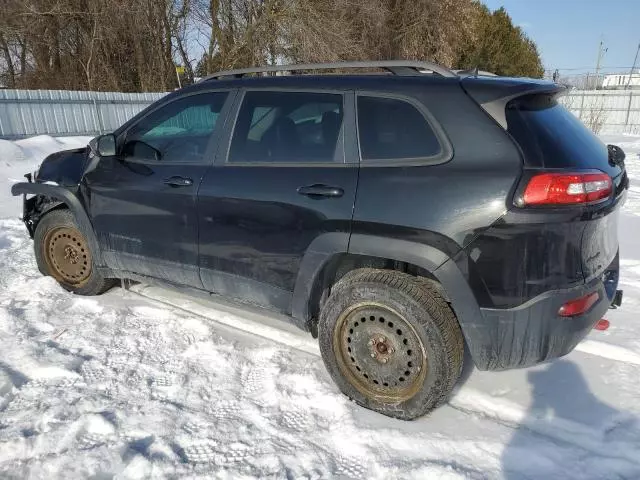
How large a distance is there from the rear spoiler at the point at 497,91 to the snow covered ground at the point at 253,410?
157 centimetres

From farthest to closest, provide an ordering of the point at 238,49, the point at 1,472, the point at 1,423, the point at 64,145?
the point at 238,49
the point at 64,145
the point at 1,423
the point at 1,472

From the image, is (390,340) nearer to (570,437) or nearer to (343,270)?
(343,270)

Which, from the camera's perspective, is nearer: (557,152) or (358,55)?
(557,152)

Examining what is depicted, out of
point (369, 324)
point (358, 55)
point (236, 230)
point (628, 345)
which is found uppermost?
point (358, 55)

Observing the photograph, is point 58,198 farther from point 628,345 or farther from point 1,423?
point 628,345

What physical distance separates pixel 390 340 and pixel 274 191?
3.50ft

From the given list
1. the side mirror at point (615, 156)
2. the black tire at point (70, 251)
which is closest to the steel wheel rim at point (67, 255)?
the black tire at point (70, 251)

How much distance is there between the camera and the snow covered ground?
7.47 ft

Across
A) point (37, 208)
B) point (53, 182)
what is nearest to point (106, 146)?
point (53, 182)

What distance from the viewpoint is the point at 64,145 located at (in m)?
12.8

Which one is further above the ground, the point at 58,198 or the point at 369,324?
the point at 58,198

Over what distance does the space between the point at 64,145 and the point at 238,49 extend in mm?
9234

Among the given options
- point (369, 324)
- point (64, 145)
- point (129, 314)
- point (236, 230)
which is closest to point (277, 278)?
point (236, 230)

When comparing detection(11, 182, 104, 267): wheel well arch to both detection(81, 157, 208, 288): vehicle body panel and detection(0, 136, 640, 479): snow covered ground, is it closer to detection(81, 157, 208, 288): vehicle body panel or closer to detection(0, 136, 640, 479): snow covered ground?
detection(81, 157, 208, 288): vehicle body panel
